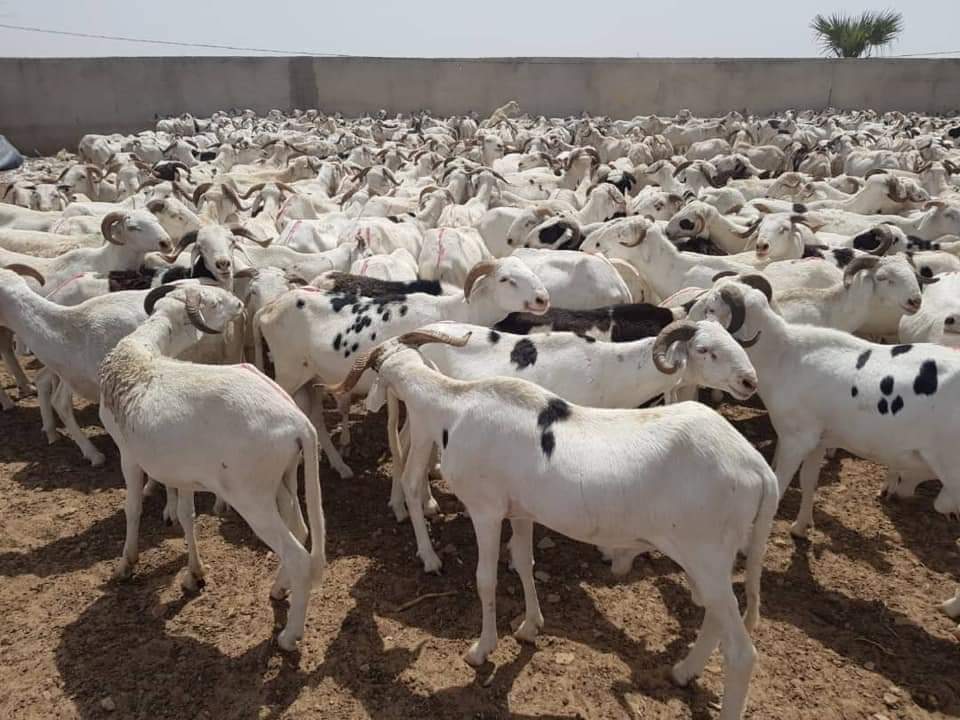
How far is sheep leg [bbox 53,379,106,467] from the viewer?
6.24 metres

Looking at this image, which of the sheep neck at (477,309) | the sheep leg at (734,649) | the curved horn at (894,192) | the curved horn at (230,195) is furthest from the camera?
the curved horn at (230,195)

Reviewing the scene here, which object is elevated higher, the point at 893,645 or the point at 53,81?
the point at 53,81

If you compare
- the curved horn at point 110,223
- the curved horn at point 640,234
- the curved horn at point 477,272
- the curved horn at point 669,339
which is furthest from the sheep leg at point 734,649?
the curved horn at point 110,223

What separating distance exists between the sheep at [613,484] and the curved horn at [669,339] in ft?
2.64

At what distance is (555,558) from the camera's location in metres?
5.05

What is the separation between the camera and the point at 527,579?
4234mm

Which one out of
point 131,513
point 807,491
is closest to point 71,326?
point 131,513

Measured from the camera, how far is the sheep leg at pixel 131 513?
4535 millimetres

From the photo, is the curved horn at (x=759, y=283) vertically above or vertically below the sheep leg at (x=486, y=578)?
above

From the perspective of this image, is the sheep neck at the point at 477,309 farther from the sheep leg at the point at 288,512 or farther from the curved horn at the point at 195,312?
the sheep leg at the point at 288,512

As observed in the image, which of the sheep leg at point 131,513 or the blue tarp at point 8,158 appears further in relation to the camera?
the blue tarp at point 8,158

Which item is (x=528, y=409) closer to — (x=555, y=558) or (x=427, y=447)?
(x=427, y=447)

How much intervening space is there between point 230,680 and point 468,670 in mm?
1321

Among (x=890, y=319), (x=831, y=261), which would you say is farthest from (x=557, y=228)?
(x=890, y=319)
